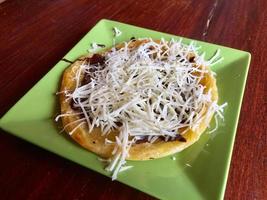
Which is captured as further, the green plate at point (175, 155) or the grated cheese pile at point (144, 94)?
the grated cheese pile at point (144, 94)

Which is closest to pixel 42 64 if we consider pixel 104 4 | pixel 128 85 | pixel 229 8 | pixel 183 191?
pixel 128 85

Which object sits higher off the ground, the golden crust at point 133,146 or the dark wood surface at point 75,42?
the golden crust at point 133,146

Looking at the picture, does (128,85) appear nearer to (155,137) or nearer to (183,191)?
(155,137)

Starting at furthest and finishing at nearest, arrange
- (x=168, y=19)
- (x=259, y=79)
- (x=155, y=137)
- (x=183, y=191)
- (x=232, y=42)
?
(x=168, y=19), (x=232, y=42), (x=259, y=79), (x=155, y=137), (x=183, y=191)

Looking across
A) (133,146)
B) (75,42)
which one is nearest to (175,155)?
(133,146)

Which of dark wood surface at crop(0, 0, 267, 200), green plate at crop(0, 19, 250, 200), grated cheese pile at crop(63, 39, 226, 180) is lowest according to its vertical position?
dark wood surface at crop(0, 0, 267, 200)
